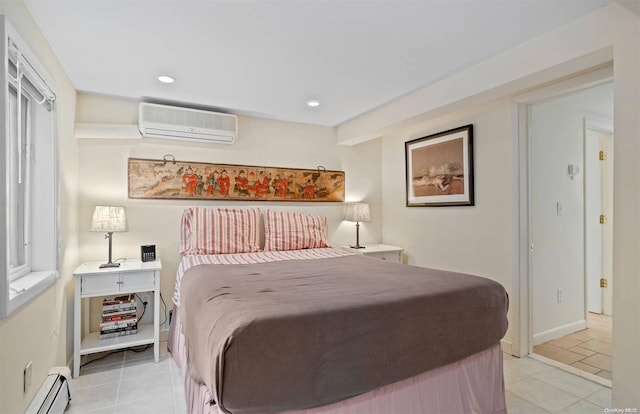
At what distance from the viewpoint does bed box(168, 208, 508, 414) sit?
1.27m

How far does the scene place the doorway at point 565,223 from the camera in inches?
119

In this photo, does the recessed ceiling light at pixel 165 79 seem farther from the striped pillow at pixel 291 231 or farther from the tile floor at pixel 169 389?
the tile floor at pixel 169 389

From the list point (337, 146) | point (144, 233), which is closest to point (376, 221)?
point (337, 146)

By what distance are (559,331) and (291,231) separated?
2.85 m

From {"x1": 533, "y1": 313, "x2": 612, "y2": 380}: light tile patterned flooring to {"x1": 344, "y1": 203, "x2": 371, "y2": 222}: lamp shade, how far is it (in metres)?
2.11

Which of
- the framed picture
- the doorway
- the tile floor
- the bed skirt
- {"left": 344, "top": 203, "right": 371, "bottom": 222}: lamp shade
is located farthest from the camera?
{"left": 344, "top": 203, "right": 371, "bottom": 222}: lamp shade

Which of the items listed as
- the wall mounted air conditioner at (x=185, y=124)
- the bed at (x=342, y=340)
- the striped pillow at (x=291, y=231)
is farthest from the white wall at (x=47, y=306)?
the striped pillow at (x=291, y=231)

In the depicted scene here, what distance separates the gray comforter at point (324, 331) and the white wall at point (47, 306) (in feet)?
2.52

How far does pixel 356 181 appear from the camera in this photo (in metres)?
4.43

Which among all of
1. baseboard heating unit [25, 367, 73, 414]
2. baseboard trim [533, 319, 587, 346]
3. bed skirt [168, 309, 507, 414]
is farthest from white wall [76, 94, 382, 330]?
baseboard trim [533, 319, 587, 346]

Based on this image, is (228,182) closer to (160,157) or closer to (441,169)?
(160,157)

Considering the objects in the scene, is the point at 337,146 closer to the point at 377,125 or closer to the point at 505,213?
the point at 377,125

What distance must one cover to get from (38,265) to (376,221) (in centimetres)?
355

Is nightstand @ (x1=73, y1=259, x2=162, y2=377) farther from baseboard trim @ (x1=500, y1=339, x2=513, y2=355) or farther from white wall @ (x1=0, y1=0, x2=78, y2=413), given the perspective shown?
baseboard trim @ (x1=500, y1=339, x2=513, y2=355)
